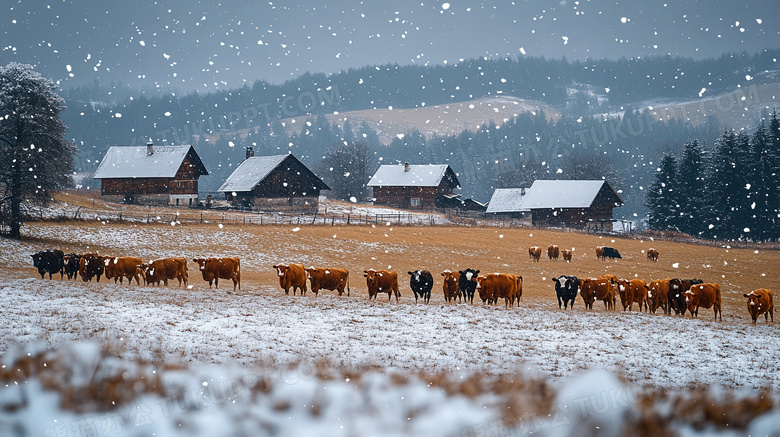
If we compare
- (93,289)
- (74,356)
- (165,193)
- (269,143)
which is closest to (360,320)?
(74,356)

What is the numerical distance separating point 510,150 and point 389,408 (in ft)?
488

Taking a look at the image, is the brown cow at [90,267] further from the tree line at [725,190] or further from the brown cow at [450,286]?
the tree line at [725,190]

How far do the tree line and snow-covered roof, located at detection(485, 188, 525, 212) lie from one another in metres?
20.7

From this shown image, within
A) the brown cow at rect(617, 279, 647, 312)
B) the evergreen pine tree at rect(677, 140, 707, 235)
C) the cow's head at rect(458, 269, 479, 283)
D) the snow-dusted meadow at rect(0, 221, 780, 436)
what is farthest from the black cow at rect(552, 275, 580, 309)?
the evergreen pine tree at rect(677, 140, 707, 235)

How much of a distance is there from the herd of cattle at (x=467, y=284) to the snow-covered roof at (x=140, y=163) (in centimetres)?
4510

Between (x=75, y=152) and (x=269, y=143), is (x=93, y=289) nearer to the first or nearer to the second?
(x=75, y=152)

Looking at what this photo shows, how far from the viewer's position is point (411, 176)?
89375 millimetres

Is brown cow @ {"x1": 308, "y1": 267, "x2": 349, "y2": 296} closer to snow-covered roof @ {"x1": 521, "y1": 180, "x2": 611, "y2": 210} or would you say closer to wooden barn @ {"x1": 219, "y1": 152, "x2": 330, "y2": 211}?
wooden barn @ {"x1": 219, "y1": 152, "x2": 330, "y2": 211}

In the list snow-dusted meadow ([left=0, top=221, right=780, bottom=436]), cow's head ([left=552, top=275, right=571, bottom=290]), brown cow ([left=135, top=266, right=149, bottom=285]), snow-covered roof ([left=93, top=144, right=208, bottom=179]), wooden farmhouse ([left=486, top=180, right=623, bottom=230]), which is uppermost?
snow-covered roof ([left=93, top=144, right=208, bottom=179])

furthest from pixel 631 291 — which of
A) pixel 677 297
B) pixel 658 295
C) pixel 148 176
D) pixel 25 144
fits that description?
pixel 148 176

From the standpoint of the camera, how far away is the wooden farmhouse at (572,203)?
227 ft

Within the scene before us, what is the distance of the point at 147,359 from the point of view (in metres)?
10.4

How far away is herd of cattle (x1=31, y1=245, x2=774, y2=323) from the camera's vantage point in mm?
19219

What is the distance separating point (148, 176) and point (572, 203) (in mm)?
52404
